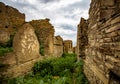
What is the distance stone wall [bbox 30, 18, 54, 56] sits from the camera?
1180 centimetres

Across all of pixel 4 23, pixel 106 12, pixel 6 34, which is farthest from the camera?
pixel 4 23

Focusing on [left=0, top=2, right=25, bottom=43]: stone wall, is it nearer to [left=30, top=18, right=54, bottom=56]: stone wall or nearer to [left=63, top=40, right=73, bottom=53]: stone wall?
[left=30, top=18, right=54, bottom=56]: stone wall

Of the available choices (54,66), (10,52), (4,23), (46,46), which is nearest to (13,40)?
(10,52)

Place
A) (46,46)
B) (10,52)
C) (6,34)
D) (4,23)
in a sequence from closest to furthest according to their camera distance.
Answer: (10,52) → (6,34) → (4,23) → (46,46)

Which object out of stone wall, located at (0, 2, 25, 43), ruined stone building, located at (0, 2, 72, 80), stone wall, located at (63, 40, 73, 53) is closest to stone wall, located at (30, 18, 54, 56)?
ruined stone building, located at (0, 2, 72, 80)

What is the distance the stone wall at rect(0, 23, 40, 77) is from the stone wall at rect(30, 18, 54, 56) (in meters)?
1.22

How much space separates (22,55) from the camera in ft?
29.5

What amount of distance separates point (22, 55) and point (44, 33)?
3489mm

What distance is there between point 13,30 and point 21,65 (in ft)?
7.73

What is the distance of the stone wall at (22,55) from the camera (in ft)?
25.4

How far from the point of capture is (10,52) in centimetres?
804

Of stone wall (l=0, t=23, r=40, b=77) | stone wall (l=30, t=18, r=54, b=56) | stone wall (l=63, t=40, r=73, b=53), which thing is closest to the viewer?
stone wall (l=0, t=23, r=40, b=77)

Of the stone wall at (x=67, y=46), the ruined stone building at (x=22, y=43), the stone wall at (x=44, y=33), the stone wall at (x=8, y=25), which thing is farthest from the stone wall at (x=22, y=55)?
the stone wall at (x=67, y=46)

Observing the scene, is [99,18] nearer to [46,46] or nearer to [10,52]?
[10,52]
